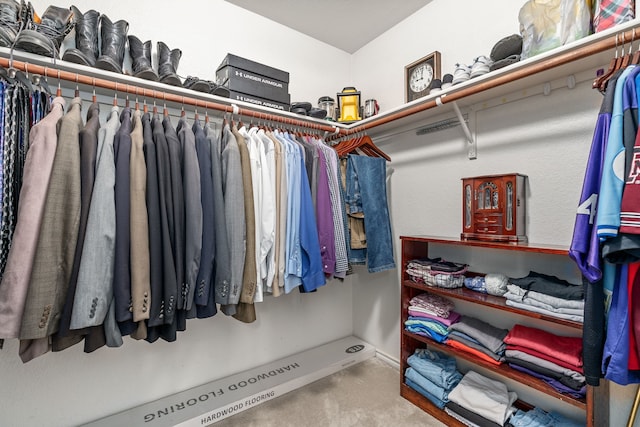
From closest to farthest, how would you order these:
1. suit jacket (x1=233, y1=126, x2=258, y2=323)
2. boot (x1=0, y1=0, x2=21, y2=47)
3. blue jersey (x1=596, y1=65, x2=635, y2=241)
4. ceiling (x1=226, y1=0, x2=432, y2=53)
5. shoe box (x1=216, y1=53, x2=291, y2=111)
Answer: blue jersey (x1=596, y1=65, x2=635, y2=241), boot (x1=0, y1=0, x2=21, y2=47), suit jacket (x1=233, y1=126, x2=258, y2=323), shoe box (x1=216, y1=53, x2=291, y2=111), ceiling (x1=226, y1=0, x2=432, y2=53)

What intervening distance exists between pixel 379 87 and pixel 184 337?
2296mm

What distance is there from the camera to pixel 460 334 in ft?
4.99

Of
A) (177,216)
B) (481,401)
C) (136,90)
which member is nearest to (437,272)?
(481,401)

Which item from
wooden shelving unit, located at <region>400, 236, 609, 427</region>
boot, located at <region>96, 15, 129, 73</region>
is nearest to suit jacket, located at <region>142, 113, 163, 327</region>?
boot, located at <region>96, 15, 129, 73</region>

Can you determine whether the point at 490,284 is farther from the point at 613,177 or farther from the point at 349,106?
the point at 349,106

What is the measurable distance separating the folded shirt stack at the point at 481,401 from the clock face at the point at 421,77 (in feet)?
5.79

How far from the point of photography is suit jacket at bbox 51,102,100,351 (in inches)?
37.9

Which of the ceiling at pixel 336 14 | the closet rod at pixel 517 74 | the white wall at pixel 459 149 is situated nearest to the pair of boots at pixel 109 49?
the ceiling at pixel 336 14

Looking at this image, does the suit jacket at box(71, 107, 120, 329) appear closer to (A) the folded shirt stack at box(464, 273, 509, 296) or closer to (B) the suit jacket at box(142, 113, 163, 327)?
(B) the suit jacket at box(142, 113, 163, 327)

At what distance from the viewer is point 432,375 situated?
160 cm

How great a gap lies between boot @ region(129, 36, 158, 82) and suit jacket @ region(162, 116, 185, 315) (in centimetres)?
37

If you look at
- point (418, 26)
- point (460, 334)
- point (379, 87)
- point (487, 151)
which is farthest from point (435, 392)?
point (418, 26)

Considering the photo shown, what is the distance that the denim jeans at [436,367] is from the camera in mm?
1562

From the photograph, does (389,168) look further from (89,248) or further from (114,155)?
(89,248)
